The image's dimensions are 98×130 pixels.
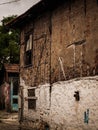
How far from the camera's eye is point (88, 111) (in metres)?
9.99

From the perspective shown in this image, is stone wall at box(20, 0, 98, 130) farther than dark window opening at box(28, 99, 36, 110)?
No

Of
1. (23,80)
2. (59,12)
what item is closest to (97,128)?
(59,12)

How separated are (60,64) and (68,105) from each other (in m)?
1.66

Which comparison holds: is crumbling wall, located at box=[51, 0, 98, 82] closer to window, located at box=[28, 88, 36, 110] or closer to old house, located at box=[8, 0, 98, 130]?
old house, located at box=[8, 0, 98, 130]

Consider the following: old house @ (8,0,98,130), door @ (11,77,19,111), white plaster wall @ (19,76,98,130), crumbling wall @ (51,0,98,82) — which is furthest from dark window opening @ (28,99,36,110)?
door @ (11,77,19,111)

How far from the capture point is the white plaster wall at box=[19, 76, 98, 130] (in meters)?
9.84

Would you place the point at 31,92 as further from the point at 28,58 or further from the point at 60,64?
the point at 60,64

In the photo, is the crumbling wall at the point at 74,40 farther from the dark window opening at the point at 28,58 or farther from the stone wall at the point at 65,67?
the dark window opening at the point at 28,58

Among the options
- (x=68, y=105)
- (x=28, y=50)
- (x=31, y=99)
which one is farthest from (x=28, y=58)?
(x=68, y=105)

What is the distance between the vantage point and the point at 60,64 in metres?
12.2

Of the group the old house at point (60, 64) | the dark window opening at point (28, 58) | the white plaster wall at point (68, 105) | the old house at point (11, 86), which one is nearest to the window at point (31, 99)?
the old house at point (60, 64)

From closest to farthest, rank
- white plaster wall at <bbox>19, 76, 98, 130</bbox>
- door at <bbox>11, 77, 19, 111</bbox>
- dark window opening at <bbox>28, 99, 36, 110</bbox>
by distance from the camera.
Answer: white plaster wall at <bbox>19, 76, 98, 130</bbox> → dark window opening at <bbox>28, 99, 36, 110</bbox> → door at <bbox>11, 77, 19, 111</bbox>

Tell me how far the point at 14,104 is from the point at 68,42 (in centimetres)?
1370

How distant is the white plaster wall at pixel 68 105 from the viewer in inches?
387
